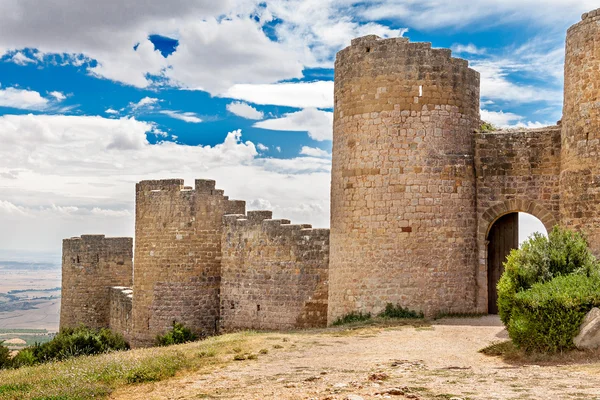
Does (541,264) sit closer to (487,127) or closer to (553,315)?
(553,315)

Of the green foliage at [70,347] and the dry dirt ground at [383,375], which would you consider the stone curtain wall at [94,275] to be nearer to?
the green foliage at [70,347]

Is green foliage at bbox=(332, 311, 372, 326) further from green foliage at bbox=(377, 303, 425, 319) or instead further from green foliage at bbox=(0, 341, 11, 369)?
green foliage at bbox=(0, 341, 11, 369)

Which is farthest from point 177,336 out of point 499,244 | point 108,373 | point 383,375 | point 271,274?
point 383,375

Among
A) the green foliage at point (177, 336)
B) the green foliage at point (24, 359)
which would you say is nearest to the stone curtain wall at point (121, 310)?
the green foliage at point (177, 336)

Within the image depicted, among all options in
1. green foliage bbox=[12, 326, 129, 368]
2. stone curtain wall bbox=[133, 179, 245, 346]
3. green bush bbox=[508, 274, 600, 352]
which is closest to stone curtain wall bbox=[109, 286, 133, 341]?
green foliage bbox=[12, 326, 129, 368]

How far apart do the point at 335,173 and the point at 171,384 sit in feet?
27.5

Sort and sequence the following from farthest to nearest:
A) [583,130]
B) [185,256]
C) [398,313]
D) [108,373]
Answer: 1. [185,256]
2. [398,313]
3. [583,130]
4. [108,373]

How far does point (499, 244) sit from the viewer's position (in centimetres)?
1831

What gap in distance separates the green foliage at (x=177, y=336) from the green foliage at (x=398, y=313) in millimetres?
6834

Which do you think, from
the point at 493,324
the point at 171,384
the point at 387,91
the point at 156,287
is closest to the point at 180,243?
the point at 156,287

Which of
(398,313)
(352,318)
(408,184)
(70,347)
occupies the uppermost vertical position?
(408,184)

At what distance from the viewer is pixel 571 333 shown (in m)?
10.7

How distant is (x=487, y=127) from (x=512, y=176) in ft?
5.00

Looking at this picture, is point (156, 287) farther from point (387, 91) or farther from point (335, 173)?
point (387, 91)
